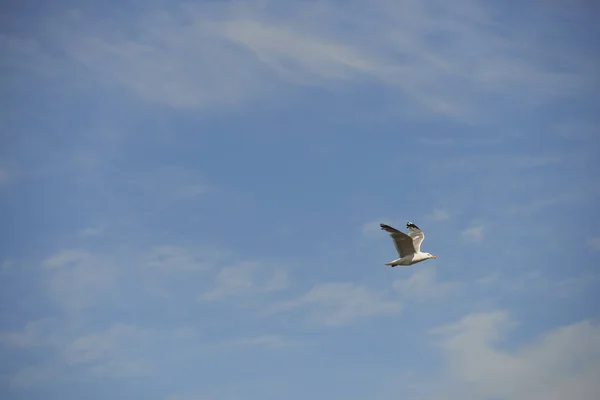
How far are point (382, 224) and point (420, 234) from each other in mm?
10592

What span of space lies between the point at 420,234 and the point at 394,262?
529 centimetres

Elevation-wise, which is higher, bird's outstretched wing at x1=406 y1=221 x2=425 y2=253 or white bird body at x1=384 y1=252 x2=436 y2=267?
bird's outstretched wing at x1=406 y1=221 x2=425 y2=253

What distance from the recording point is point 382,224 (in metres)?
150

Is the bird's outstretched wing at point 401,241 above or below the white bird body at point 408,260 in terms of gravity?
above

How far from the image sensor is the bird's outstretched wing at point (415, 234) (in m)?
158

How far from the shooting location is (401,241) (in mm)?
155625

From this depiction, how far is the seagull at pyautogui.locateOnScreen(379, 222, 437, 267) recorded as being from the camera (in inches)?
6122

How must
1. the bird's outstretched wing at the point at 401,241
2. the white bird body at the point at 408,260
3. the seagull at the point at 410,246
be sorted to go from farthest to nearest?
the white bird body at the point at 408,260, the seagull at the point at 410,246, the bird's outstretched wing at the point at 401,241

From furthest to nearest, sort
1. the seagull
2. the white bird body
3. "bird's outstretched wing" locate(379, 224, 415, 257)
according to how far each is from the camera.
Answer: the white bird body, the seagull, "bird's outstretched wing" locate(379, 224, 415, 257)

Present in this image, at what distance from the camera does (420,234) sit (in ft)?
521

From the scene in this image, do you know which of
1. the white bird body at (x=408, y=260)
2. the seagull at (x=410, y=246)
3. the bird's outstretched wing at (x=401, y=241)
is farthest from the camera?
the white bird body at (x=408, y=260)

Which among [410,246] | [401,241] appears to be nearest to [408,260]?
[410,246]

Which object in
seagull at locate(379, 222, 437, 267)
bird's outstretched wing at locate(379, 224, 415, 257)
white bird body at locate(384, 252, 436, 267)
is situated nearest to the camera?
bird's outstretched wing at locate(379, 224, 415, 257)

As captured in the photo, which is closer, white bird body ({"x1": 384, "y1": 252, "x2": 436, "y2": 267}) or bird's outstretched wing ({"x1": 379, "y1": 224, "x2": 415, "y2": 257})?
bird's outstretched wing ({"x1": 379, "y1": 224, "x2": 415, "y2": 257})
